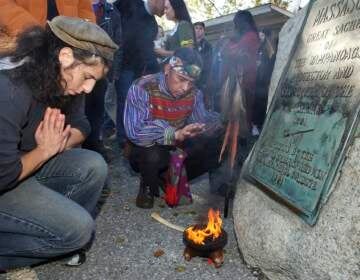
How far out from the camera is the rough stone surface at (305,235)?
1.99 metres

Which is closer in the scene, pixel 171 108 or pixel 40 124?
pixel 40 124

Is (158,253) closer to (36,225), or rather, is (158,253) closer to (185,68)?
(36,225)

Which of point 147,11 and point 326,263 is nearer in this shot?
point 326,263

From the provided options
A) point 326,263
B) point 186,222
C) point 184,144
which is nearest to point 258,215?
point 326,263

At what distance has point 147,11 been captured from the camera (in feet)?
17.5

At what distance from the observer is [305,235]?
2256mm

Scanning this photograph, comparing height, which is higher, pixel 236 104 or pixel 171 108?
pixel 236 104

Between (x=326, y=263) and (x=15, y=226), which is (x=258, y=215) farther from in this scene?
(x=15, y=226)

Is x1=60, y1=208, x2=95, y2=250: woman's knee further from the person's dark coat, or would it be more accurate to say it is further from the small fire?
the person's dark coat

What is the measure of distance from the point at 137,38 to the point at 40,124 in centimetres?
327

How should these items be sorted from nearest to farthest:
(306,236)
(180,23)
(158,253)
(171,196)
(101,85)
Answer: (306,236)
(158,253)
(171,196)
(101,85)
(180,23)

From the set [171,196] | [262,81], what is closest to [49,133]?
[171,196]

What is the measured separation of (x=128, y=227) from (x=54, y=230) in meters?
1.13

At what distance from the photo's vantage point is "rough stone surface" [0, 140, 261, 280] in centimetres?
272
